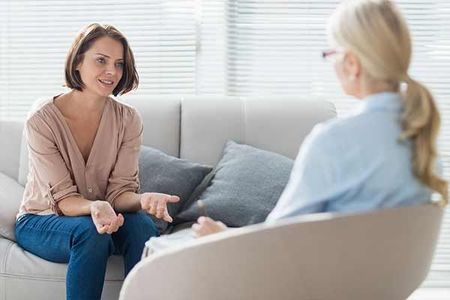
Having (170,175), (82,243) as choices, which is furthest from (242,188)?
(82,243)

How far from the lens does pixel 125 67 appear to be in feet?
10.1

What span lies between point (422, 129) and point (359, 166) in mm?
160

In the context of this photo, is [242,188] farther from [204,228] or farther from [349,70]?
[349,70]

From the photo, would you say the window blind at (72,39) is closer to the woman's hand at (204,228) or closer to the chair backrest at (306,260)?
the woman's hand at (204,228)

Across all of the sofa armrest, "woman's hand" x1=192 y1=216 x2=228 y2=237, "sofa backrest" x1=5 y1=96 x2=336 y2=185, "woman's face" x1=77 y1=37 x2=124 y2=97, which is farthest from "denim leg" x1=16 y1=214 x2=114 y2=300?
"woman's hand" x1=192 y1=216 x2=228 y2=237

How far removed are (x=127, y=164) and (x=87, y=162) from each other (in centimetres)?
14

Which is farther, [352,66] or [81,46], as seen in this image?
[81,46]

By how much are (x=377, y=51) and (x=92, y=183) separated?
4.80 ft

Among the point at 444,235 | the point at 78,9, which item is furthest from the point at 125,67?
the point at 444,235

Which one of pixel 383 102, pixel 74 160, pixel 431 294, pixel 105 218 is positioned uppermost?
pixel 383 102

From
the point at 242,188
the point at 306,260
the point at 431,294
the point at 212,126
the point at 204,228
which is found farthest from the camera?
the point at 431,294

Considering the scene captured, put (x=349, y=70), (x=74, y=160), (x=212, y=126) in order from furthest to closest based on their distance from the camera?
(x=212, y=126)
(x=74, y=160)
(x=349, y=70)

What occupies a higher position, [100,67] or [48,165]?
[100,67]

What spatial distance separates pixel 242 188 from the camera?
10.7ft
